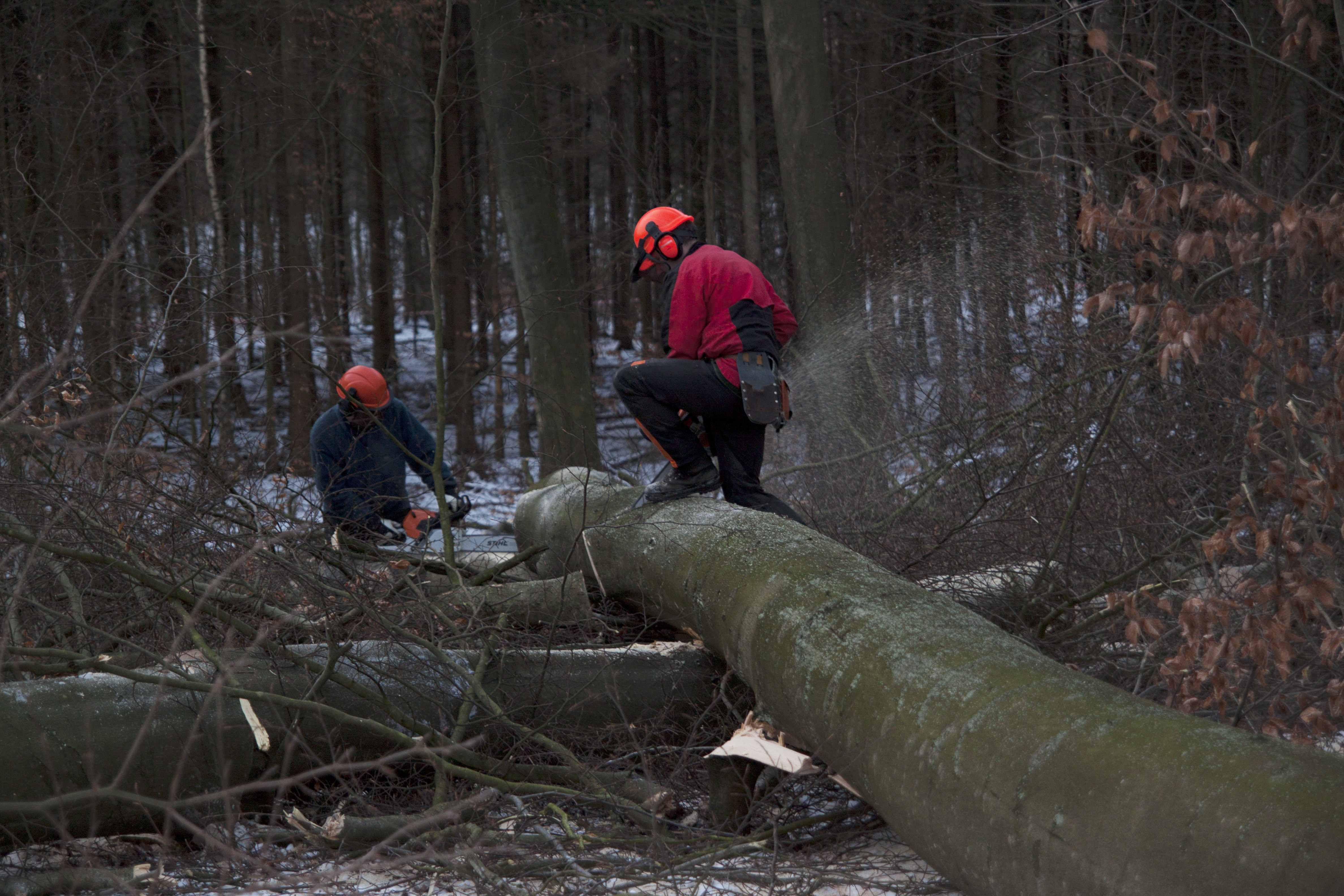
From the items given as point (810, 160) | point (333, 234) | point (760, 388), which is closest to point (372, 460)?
point (760, 388)

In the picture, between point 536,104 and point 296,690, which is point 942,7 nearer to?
point 536,104

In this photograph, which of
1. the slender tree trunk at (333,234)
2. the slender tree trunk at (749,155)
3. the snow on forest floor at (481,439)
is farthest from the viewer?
the slender tree trunk at (333,234)

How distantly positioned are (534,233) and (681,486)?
646cm

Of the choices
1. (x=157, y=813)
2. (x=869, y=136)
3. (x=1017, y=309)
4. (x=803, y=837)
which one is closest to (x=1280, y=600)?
(x=803, y=837)

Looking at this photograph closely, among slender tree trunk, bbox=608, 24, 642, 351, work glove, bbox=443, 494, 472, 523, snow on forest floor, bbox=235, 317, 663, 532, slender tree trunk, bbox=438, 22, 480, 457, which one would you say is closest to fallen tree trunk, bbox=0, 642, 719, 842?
snow on forest floor, bbox=235, 317, 663, 532

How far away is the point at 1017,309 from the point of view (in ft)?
27.7

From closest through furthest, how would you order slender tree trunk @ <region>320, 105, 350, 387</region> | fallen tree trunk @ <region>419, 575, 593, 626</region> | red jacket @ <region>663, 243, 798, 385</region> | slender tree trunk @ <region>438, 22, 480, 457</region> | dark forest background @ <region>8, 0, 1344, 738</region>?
dark forest background @ <region>8, 0, 1344, 738</region> < fallen tree trunk @ <region>419, 575, 593, 626</region> < red jacket @ <region>663, 243, 798, 385</region> < slender tree trunk @ <region>438, 22, 480, 457</region> < slender tree trunk @ <region>320, 105, 350, 387</region>

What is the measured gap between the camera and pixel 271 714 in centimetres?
356

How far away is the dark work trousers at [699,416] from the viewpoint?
4984mm

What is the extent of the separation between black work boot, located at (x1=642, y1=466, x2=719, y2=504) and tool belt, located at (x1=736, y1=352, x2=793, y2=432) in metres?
0.34

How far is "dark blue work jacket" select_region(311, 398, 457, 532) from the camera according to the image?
249 inches

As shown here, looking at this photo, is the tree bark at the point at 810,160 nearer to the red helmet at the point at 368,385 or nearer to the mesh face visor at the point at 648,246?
the red helmet at the point at 368,385

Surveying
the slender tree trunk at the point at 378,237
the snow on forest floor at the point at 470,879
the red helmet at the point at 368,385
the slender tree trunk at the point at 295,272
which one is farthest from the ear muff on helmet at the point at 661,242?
the slender tree trunk at the point at 378,237

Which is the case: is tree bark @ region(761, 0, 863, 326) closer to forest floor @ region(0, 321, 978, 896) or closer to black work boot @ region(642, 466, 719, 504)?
black work boot @ region(642, 466, 719, 504)
